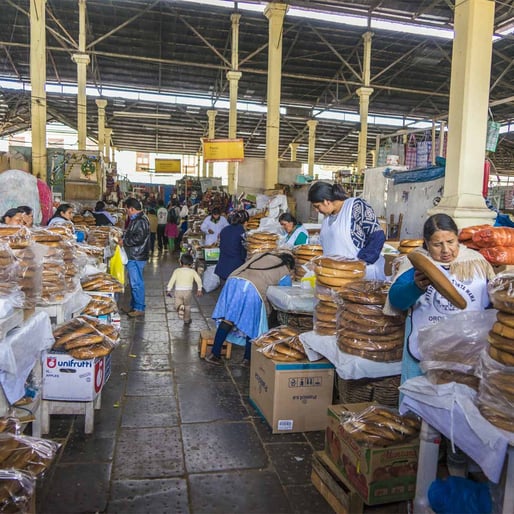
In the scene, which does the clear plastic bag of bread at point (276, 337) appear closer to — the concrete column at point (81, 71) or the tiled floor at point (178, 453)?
the tiled floor at point (178, 453)

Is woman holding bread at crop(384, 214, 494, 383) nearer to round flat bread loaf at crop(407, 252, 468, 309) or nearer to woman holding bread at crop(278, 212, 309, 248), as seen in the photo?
round flat bread loaf at crop(407, 252, 468, 309)

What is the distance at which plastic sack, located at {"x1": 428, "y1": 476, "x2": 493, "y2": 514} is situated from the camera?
1.97m

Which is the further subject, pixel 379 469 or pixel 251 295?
pixel 251 295

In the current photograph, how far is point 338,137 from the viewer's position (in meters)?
28.1

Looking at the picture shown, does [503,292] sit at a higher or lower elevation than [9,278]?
higher

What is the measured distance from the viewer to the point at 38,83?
11844 mm

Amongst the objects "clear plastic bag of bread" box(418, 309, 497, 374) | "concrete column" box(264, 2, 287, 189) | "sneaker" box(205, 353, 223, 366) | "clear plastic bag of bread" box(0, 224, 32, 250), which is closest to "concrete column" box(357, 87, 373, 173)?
"concrete column" box(264, 2, 287, 189)

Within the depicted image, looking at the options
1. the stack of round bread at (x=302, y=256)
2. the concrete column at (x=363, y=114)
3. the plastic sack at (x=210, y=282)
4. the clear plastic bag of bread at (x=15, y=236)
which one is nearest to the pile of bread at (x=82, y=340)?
the clear plastic bag of bread at (x=15, y=236)

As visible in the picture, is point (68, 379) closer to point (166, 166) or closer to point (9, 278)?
point (9, 278)

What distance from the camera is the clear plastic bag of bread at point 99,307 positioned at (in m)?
4.55

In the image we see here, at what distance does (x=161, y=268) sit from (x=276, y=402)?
948cm

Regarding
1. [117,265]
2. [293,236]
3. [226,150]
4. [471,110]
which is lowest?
[117,265]

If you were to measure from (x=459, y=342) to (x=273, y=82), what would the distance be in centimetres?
1176

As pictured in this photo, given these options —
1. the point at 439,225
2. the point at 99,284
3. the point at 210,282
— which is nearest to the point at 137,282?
the point at 99,284
